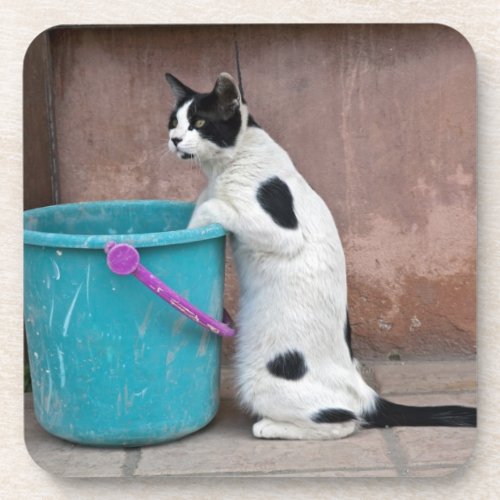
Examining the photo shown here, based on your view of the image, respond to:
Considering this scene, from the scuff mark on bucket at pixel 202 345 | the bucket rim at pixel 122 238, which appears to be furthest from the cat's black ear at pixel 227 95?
the scuff mark on bucket at pixel 202 345

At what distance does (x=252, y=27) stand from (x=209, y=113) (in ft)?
0.73

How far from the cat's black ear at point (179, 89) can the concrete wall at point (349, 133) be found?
67mm

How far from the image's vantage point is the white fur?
2.01 m

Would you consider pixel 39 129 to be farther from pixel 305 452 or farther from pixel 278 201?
pixel 305 452

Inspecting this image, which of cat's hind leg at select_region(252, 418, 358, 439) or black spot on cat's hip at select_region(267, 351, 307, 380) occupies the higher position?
black spot on cat's hip at select_region(267, 351, 307, 380)

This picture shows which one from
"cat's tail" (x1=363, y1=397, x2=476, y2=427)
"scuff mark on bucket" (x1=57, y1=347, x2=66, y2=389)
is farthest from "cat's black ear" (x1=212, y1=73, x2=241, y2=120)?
"cat's tail" (x1=363, y1=397, x2=476, y2=427)

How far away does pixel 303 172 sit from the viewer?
2186 millimetres

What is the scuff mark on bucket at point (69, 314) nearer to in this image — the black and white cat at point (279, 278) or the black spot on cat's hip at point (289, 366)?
the black and white cat at point (279, 278)

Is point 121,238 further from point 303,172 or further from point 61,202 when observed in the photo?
point 303,172

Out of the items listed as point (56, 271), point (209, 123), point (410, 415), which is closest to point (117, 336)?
point (56, 271)

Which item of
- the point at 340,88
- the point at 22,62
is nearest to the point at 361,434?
the point at 340,88

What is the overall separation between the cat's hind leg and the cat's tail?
0.21 ft

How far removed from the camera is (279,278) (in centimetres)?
205

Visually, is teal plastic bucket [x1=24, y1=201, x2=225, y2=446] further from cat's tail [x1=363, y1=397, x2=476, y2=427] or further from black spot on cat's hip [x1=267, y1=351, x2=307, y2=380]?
cat's tail [x1=363, y1=397, x2=476, y2=427]
